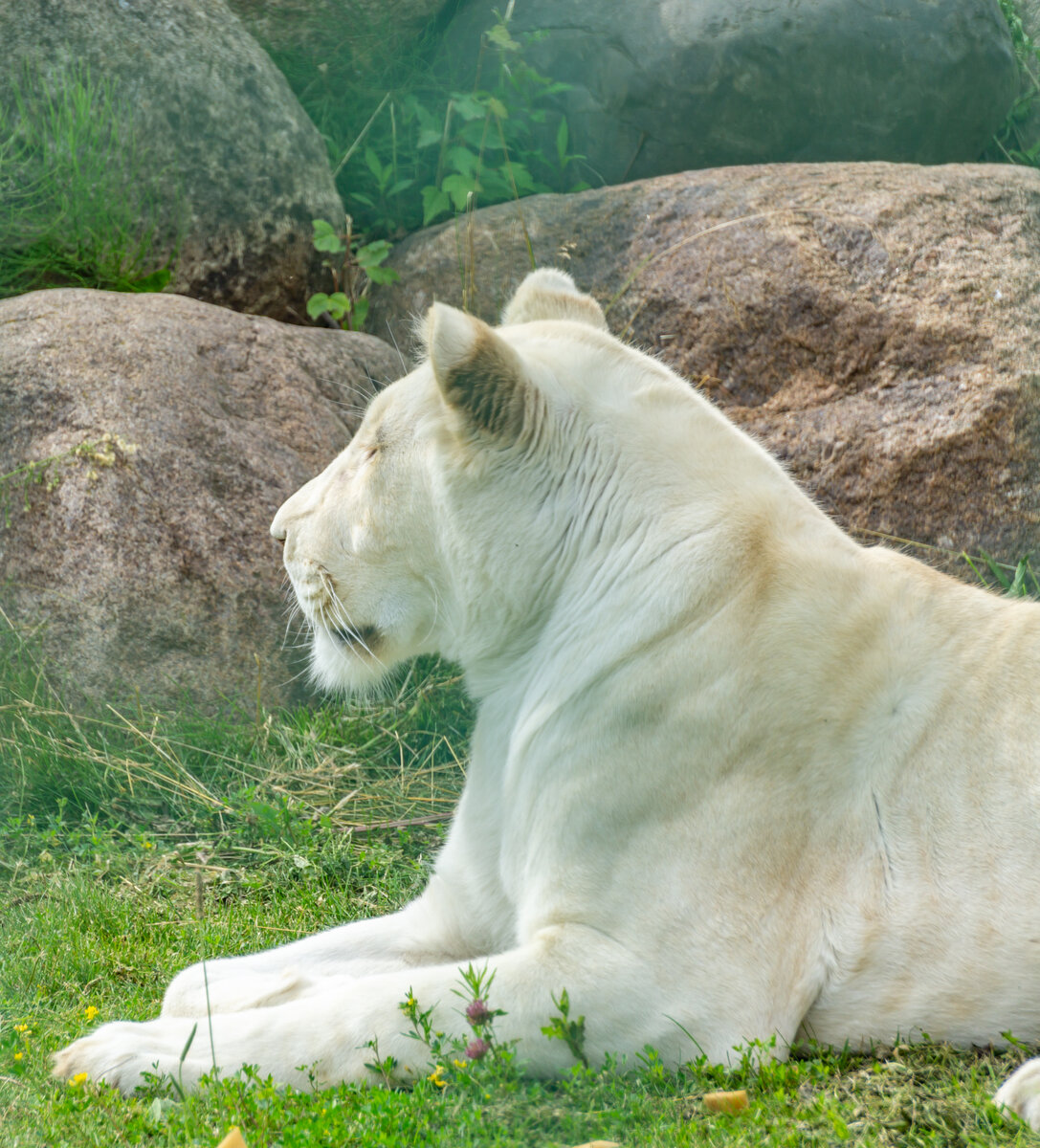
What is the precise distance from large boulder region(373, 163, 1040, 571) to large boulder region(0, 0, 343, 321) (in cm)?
101

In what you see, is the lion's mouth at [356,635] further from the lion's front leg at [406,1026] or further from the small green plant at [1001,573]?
the small green plant at [1001,573]

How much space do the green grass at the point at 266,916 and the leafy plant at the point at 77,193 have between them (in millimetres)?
2211

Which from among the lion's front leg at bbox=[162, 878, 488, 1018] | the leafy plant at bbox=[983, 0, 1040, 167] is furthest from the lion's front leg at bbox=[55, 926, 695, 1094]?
the leafy plant at bbox=[983, 0, 1040, 167]

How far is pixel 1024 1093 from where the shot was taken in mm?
2289

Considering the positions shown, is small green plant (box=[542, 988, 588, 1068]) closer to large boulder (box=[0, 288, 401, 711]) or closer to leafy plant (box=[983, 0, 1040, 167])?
large boulder (box=[0, 288, 401, 711])

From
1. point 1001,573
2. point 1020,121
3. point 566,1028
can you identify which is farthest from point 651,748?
point 1020,121

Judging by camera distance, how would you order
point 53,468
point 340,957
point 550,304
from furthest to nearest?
point 53,468
point 550,304
point 340,957

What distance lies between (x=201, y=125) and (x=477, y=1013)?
5.60 meters

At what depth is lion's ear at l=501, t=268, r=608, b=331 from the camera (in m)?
3.56

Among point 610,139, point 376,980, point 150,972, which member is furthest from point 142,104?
point 376,980

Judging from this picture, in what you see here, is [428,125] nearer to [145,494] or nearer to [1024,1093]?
[145,494]

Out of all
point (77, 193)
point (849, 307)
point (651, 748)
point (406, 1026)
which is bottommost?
point (406, 1026)

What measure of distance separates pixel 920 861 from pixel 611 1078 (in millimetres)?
Result: 807

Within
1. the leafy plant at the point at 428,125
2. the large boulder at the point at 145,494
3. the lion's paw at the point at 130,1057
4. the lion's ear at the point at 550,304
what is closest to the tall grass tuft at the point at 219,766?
the large boulder at the point at 145,494
